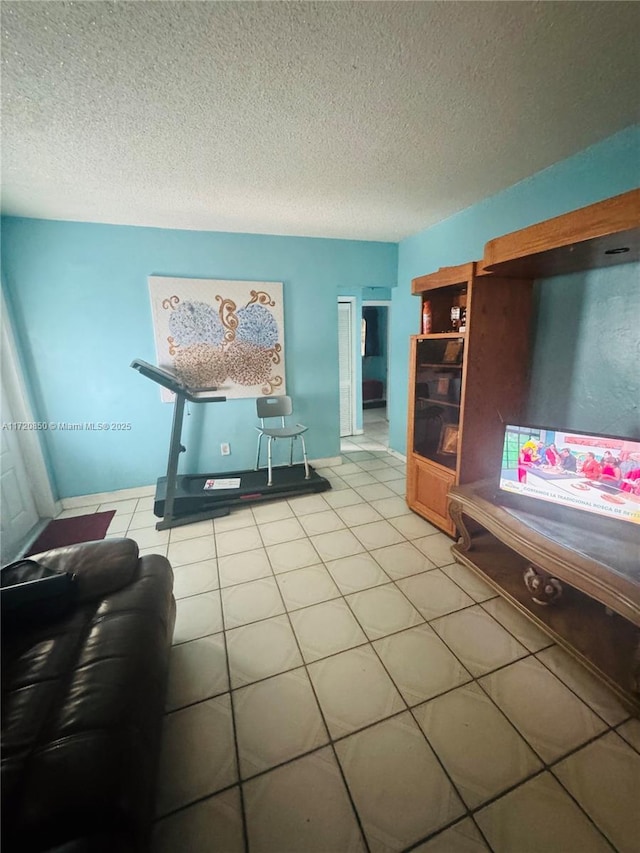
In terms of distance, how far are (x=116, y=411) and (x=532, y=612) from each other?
11.0ft

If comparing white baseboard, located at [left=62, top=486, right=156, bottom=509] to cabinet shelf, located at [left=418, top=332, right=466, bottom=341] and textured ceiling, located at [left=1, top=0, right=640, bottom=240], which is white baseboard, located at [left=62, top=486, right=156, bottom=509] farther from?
cabinet shelf, located at [left=418, top=332, right=466, bottom=341]

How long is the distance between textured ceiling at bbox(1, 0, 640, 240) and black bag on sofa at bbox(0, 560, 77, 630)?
1.78 meters

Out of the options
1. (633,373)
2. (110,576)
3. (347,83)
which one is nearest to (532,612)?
(633,373)

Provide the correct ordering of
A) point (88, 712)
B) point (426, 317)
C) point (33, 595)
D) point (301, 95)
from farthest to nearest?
1. point (426, 317)
2. point (301, 95)
3. point (33, 595)
4. point (88, 712)

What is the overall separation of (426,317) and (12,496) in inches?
133

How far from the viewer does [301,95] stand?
1294mm

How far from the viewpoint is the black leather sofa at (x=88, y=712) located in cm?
63

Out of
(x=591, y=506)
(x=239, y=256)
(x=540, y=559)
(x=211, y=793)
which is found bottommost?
(x=211, y=793)

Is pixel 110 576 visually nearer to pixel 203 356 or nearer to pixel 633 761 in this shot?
pixel 633 761

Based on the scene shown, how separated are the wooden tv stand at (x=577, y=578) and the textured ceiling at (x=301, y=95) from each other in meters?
1.85

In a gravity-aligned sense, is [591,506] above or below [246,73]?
below

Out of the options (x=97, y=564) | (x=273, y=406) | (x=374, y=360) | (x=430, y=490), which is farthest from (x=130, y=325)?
(x=374, y=360)

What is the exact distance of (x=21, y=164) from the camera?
1.74m

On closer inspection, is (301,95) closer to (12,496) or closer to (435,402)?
(435,402)
